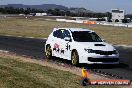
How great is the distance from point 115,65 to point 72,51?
1.96m

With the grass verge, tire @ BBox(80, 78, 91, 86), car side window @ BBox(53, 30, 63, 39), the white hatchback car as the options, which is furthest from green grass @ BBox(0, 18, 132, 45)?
tire @ BBox(80, 78, 91, 86)

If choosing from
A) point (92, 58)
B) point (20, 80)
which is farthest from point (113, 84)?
point (92, 58)

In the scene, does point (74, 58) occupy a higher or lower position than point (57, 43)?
lower

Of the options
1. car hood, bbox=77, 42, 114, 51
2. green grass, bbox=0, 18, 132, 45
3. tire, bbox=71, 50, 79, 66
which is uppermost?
car hood, bbox=77, 42, 114, 51

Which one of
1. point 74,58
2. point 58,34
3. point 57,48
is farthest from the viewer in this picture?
point 58,34

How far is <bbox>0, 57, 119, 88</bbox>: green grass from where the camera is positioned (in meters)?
11.4

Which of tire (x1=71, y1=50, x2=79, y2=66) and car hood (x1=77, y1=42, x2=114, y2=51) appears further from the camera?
tire (x1=71, y1=50, x2=79, y2=66)

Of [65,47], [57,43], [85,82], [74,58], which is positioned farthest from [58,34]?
[85,82]

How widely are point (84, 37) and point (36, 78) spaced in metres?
5.59

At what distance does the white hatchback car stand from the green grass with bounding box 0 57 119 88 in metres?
2.05

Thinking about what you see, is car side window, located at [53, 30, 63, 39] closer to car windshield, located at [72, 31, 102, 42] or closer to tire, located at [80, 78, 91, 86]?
car windshield, located at [72, 31, 102, 42]

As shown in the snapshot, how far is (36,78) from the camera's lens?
1266cm

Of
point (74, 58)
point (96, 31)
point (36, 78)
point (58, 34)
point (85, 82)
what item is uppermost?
point (58, 34)

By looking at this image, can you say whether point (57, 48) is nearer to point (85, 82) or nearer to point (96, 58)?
point (96, 58)
